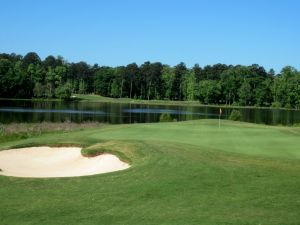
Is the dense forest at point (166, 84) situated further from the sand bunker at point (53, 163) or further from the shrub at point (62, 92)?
the sand bunker at point (53, 163)

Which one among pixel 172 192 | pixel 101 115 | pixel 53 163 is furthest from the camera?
pixel 101 115

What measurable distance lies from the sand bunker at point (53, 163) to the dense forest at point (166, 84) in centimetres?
12697

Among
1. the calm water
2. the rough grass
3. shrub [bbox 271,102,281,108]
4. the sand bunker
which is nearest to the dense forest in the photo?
shrub [bbox 271,102,281,108]

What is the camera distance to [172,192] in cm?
1138

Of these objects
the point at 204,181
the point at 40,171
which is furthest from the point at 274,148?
the point at 40,171

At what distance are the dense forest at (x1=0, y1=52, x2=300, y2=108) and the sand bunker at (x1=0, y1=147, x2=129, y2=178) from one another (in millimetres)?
126967

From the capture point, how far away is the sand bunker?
16641 millimetres

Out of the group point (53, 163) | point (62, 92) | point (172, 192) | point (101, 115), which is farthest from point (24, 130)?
point (62, 92)

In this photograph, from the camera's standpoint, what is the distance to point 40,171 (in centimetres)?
1734

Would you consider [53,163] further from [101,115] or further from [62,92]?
[62,92]

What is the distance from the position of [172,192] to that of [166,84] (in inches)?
7086

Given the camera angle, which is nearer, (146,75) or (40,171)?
(40,171)

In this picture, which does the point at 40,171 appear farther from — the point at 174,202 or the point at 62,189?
the point at 174,202

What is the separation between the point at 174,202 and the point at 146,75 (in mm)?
185233
